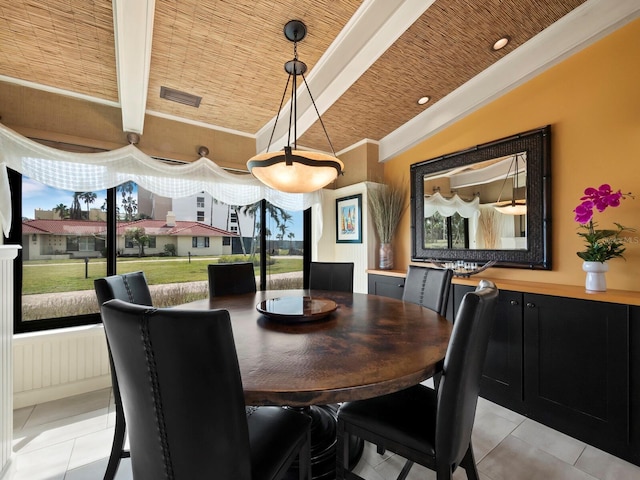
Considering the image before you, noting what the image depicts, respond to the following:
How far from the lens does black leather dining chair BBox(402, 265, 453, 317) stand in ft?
7.06

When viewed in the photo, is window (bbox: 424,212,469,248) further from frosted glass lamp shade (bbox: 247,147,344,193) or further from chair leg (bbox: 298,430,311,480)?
chair leg (bbox: 298,430,311,480)

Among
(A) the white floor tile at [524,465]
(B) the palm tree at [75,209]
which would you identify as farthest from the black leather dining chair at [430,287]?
(B) the palm tree at [75,209]

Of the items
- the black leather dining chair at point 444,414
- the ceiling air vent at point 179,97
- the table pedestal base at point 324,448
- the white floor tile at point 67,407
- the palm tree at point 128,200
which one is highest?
the ceiling air vent at point 179,97

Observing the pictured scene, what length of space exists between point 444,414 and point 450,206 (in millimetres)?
2430

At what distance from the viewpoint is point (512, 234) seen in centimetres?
253

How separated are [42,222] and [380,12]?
327cm

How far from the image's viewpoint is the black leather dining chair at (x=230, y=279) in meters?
2.62

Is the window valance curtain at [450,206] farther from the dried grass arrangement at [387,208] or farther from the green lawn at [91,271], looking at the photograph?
the green lawn at [91,271]

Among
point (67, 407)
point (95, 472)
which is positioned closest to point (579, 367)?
point (95, 472)

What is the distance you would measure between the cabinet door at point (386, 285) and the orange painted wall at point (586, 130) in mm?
909

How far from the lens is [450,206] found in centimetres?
308

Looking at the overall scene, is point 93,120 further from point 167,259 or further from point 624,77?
point 624,77

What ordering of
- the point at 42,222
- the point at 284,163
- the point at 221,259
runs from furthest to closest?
the point at 221,259, the point at 42,222, the point at 284,163

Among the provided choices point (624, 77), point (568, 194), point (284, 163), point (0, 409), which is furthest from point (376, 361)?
point (624, 77)
